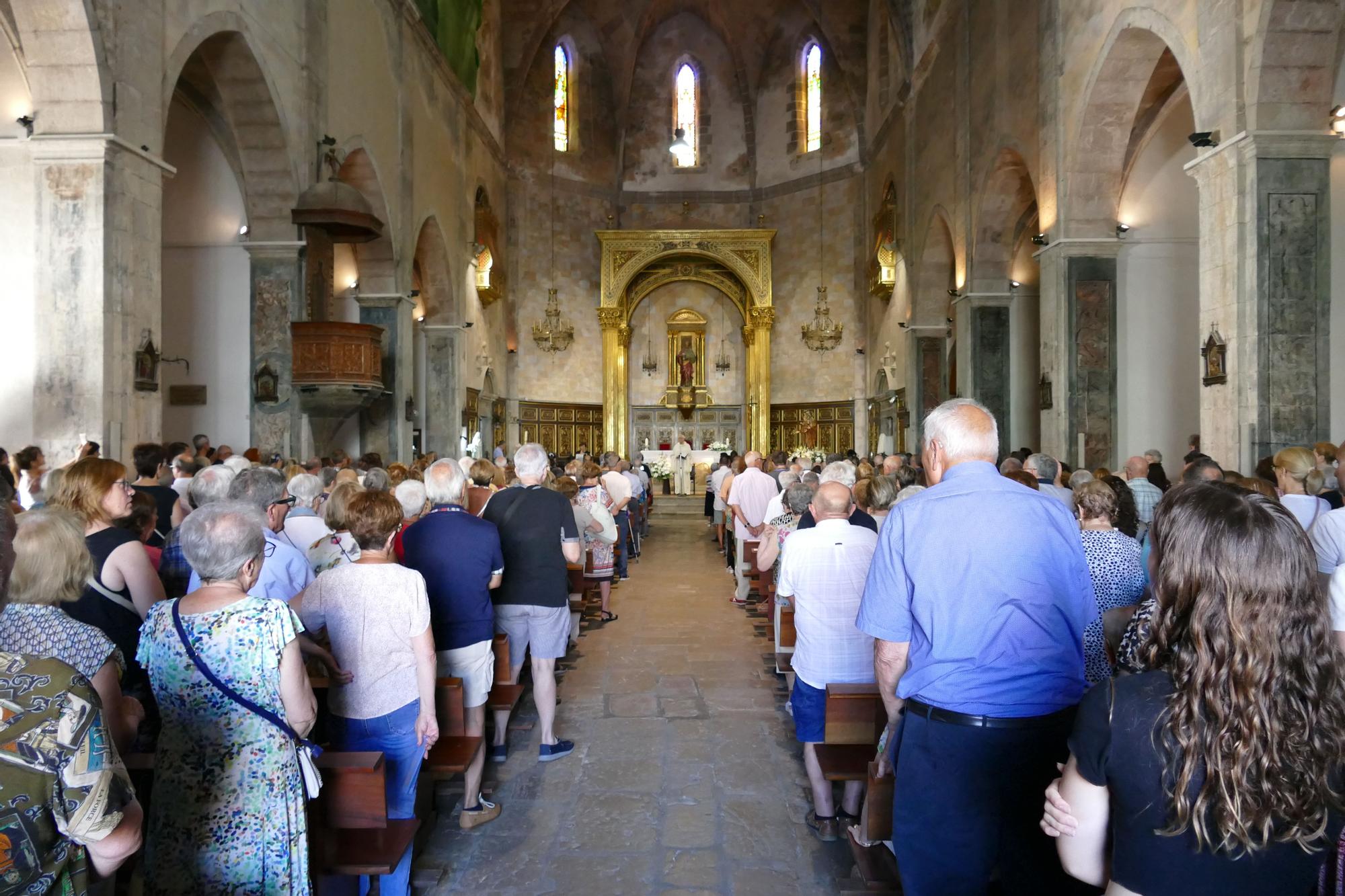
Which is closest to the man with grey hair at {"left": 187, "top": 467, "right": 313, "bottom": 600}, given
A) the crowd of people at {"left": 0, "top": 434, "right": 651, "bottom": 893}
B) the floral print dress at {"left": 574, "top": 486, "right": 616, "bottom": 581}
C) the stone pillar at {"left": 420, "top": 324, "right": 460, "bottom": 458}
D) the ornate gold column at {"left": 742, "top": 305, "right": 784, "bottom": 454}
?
the crowd of people at {"left": 0, "top": 434, "right": 651, "bottom": 893}

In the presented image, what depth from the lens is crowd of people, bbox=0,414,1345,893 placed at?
148cm

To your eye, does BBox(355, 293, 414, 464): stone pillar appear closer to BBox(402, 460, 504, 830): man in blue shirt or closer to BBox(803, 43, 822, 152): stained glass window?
BBox(402, 460, 504, 830): man in blue shirt

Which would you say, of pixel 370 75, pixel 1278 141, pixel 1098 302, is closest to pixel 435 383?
pixel 370 75

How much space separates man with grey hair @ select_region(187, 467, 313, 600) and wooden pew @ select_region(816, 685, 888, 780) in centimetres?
244

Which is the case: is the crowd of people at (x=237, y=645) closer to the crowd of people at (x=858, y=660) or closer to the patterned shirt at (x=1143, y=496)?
the crowd of people at (x=858, y=660)

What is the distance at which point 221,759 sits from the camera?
242 cm

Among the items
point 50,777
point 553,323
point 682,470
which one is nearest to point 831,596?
point 50,777

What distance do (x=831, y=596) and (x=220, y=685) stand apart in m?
2.64

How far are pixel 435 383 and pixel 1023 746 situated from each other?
17.3 metres

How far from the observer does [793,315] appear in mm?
24562

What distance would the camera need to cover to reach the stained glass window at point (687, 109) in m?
25.9

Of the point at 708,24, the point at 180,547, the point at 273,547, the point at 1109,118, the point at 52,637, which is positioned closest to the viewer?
the point at 52,637

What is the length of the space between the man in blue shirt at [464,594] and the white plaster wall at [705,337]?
868 inches

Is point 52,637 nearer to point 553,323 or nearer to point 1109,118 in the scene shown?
point 1109,118
